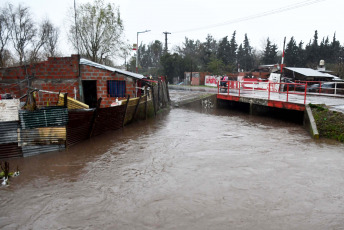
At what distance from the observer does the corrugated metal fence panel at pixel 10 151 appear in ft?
24.6

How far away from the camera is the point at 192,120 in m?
15.8

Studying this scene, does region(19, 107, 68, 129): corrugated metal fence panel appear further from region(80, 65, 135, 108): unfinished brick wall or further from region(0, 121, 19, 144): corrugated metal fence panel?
region(80, 65, 135, 108): unfinished brick wall

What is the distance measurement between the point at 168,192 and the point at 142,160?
92.5 inches

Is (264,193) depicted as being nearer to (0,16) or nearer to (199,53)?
(0,16)

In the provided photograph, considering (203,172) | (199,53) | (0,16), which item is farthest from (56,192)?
(199,53)

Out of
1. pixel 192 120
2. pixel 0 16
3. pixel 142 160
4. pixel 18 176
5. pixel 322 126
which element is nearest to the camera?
pixel 18 176

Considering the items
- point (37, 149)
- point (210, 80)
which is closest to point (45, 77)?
point (37, 149)

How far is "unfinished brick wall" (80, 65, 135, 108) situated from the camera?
45.2 feet

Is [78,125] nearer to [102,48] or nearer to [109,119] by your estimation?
[109,119]

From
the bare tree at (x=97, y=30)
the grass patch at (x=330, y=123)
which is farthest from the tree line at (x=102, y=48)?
the grass patch at (x=330, y=123)

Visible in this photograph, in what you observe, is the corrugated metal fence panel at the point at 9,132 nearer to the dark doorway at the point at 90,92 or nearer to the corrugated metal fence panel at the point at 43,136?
the corrugated metal fence panel at the point at 43,136

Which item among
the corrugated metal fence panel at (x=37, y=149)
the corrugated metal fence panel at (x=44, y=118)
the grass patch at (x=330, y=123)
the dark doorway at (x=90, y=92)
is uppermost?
the dark doorway at (x=90, y=92)

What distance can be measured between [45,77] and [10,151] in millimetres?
6575

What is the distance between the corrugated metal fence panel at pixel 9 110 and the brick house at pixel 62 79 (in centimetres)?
528
